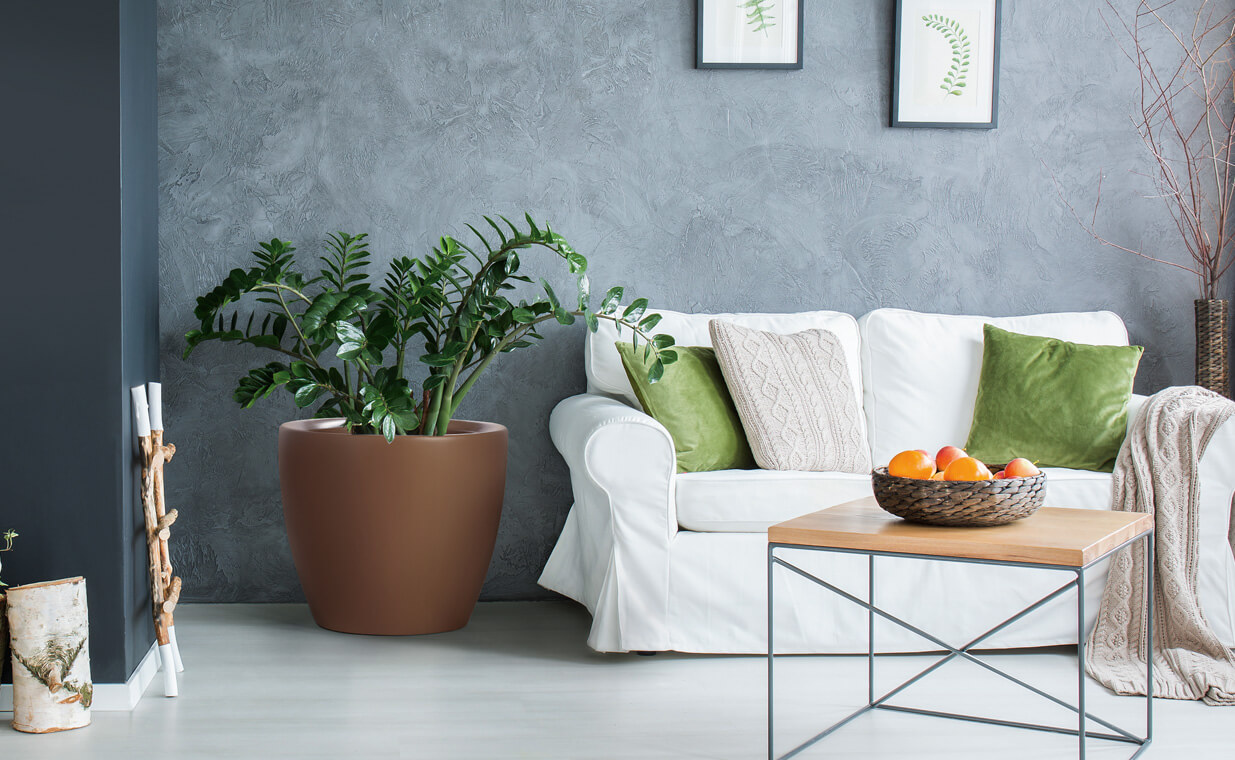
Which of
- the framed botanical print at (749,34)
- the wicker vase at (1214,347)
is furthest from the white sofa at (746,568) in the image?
the framed botanical print at (749,34)

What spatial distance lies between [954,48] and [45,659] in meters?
3.05

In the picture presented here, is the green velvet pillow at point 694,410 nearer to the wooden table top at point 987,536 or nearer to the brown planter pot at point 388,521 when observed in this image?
the brown planter pot at point 388,521

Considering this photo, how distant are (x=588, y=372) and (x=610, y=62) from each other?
990 mm

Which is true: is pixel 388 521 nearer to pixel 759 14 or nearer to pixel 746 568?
pixel 746 568

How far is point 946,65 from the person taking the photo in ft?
11.1

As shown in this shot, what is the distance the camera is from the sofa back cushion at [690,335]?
10.1 ft

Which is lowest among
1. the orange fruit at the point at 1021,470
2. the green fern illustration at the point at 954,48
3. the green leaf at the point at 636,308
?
the orange fruit at the point at 1021,470

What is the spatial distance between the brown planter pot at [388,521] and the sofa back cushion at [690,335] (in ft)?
1.39

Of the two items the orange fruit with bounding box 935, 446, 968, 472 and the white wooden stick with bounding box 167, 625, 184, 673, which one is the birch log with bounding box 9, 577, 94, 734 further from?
the orange fruit with bounding box 935, 446, 968, 472

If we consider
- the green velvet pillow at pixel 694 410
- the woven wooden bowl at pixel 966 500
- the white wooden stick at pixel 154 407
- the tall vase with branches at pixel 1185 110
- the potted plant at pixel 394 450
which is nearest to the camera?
the woven wooden bowl at pixel 966 500

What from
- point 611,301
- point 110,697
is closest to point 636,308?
point 611,301

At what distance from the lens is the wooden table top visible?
1.66 metres

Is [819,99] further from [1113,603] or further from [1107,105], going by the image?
[1113,603]

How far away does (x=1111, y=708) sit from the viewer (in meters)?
2.29
